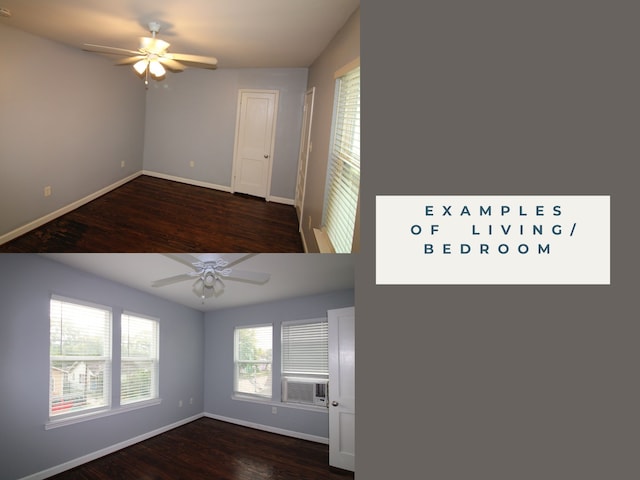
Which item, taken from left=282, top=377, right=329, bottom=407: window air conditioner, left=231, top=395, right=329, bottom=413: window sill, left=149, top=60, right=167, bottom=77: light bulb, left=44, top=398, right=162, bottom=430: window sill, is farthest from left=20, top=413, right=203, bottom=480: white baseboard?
left=149, top=60, right=167, bottom=77: light bulb

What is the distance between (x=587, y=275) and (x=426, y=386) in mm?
694

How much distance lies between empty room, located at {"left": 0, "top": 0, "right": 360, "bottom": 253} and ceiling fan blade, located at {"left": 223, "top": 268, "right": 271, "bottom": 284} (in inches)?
7.2

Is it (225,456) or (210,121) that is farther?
(225,456)

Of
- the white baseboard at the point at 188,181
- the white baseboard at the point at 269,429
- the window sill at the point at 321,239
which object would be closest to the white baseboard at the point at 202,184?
the white baseboard at the point at 188,181

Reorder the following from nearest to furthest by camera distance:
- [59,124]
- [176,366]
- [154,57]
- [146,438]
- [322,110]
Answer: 1. [154,57]
2. [322,110]
3. [146,438]
4. [176,366]
5. [59,124]

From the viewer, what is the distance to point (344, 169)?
149 cm

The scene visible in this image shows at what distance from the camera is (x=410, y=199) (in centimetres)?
133

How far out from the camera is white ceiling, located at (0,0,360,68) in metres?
1.22

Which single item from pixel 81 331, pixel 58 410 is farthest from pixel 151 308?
pixel 58 410

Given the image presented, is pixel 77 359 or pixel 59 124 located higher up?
pixel 59 124

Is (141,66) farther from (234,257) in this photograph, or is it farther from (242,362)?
(242,362)

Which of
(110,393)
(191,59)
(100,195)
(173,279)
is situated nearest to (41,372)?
(110,393)

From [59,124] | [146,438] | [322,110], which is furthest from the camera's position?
[59,124]

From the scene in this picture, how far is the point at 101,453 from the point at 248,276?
830 mm
